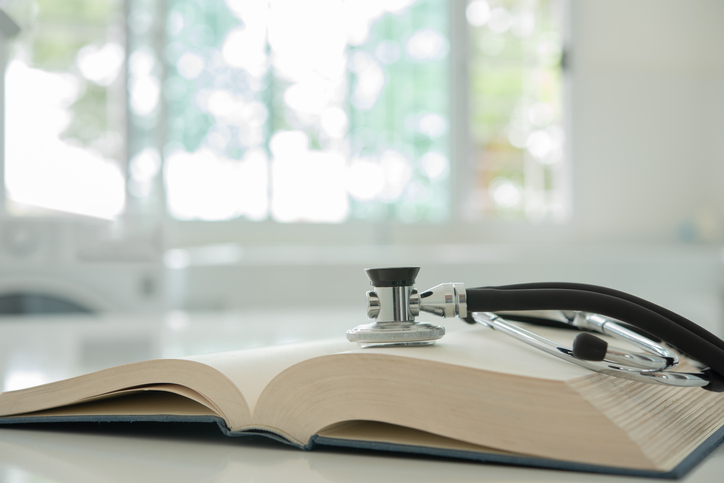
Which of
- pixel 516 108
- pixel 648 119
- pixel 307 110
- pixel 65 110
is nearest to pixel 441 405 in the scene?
pixel 65 110

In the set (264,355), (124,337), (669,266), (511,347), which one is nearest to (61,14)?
(124,337)

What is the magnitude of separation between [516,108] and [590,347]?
12.2ft

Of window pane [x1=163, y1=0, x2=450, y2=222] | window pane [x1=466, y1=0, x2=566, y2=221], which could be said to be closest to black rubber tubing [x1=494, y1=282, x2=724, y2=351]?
window pane [x1=163, y1=0, x2=450, y2=222]

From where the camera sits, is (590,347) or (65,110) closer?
(590,347)

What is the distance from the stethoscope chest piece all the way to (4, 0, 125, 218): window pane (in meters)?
1.40

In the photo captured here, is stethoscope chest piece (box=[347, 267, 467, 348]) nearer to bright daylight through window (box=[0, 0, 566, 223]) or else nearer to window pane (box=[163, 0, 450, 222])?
bright daylight through window (box=[0, 0, 566, 223])

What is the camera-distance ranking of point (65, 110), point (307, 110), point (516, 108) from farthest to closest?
1. point (516, 108)
2. point (307, 110)
3. point (65, 110)

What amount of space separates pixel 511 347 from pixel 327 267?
5.83ft

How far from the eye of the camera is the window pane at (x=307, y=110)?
3197mm

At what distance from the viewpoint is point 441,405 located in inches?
11.5

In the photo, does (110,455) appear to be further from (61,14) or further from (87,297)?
(61,14)

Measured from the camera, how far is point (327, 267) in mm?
2127

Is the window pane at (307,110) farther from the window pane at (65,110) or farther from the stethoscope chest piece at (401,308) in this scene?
the stethoscope chest piece at (401,308)

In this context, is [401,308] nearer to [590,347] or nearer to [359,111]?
[590,347]
